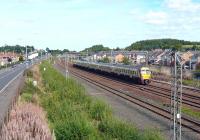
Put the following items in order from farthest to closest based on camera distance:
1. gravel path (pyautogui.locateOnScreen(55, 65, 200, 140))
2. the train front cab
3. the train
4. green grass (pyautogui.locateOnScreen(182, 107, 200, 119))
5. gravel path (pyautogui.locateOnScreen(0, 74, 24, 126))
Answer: the train < the train front cab < gravel path (pyautogui.locateOnScreen(0, 74, 24, 126)) < green grass (pyautogui.locateOnScreen(182, 107, 200, 119)) < gravel path (pyautogui.locateOnScreen(55, 65, 200, 140))

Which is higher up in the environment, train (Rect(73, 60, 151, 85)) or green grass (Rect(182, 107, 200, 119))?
train (Rect(73, 60, 151, 85))

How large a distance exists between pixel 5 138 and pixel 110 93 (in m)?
42.4

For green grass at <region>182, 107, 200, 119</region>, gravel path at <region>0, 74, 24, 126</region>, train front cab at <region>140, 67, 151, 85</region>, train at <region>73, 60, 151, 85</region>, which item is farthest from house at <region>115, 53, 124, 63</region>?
green grass at <region>182, 107, 200, 119</region>

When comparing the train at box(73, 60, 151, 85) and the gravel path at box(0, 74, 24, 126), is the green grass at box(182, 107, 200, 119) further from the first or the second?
the train at box(73, 60, 151, 85)

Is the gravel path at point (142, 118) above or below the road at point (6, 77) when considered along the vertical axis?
above

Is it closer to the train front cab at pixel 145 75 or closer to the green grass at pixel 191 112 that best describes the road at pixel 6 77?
the train front cab at pixel 145 75

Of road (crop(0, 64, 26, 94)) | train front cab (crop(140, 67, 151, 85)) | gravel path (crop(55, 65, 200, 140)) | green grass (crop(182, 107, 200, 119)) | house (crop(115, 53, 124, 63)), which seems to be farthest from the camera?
house (crop(115, 53, 124, 63))

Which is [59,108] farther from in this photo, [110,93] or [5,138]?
[110,93]

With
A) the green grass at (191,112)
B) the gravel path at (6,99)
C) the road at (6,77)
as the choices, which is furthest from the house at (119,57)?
the green grass at (191,112)

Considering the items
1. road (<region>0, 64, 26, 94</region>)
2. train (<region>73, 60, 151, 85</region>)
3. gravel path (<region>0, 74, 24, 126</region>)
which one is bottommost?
road (<region>0, 64, 26, 94</region>)

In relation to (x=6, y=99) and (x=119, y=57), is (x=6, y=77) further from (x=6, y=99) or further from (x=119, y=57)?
(x=119, y=57)

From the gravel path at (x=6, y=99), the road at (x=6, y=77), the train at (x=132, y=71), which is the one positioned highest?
the train at (x=132, y=71)

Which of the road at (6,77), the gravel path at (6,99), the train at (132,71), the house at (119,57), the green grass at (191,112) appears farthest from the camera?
the house at (119,57)

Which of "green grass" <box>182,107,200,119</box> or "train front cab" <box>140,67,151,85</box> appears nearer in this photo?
"green grass" <box>182,107,200,119</box>
